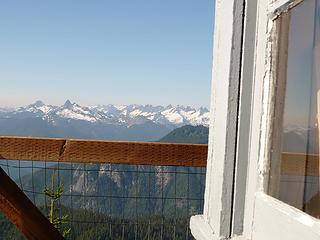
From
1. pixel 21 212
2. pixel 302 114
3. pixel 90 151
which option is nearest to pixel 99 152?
pixel 90 151

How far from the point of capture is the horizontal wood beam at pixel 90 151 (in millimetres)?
2082

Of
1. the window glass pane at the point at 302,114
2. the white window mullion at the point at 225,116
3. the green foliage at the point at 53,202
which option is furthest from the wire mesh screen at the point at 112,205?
the window glass pane at the point at 302,114

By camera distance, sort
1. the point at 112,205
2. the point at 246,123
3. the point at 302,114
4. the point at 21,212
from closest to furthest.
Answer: the point at 302,114 < the point at 246,123 < the point at 21,212 < the point at 112,205

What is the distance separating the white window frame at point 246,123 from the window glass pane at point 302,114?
0.08 ft

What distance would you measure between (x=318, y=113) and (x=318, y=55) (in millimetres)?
120

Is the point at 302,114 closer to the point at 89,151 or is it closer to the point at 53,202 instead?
the point at 89,151

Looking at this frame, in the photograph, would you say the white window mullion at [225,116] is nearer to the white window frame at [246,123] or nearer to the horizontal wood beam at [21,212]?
the white window frame at [246,123]

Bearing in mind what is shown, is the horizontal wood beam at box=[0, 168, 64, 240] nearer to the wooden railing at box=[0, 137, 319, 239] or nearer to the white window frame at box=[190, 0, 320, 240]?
the wooden railing at box=[0, 137, 319, 239]

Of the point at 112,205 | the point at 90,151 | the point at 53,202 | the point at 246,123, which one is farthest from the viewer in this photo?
the point at 112,205

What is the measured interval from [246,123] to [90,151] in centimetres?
122

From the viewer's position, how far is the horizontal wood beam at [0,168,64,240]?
1.52m

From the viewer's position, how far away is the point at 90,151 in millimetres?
2100

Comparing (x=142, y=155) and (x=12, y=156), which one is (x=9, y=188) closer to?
(x=12, y=156)

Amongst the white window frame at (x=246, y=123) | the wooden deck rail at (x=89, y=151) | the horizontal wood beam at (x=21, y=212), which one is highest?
the white window frame at (x=246, y=123)
